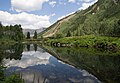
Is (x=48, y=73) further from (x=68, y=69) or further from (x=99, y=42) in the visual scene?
(x=99, y=42)

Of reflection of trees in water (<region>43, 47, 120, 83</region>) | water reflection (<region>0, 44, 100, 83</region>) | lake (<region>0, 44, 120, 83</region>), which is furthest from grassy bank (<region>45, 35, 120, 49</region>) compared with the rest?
water reflection (<region>0, 44, 100, 83</region>)

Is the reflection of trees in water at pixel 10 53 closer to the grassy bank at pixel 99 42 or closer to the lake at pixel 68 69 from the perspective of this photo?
the lake at pixel 68 69

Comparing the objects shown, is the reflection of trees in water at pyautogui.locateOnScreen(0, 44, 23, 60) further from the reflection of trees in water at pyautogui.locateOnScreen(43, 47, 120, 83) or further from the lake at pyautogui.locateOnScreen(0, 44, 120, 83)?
the reflection of trees in water at pyautogui.locateOnScreen(43, 47, 120, 83)

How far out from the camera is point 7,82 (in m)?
17.1

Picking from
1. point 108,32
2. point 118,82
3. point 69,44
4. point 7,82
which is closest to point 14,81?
point 7,82

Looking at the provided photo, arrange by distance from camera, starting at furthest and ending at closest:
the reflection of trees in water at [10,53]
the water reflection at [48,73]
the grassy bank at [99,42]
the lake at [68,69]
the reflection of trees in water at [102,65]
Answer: the grassy bank at [99,42]
the reflection of trees in water at [10,53]
the reflection of trees in water at [102,65]
the lake at [68,69]
the water reflection at [48,73]

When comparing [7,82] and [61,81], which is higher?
[7,82]

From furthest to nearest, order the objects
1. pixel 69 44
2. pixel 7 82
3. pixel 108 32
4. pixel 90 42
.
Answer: pixel 108 32 < pixel 69 44 < pixel 90 42 < pixel 7 82

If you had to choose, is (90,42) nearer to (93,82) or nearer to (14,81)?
(93,82)

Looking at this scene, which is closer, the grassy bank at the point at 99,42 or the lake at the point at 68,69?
the lake at the point at 68,69

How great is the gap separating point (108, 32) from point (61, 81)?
16406 centimetres

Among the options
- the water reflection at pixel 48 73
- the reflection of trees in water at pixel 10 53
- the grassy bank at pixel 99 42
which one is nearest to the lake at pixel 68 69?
the water reflection at pixel 48 73

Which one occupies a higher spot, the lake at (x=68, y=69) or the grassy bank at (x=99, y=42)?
the grassy bank at (x=99, y=42)

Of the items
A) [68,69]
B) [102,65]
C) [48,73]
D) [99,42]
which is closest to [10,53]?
[68,69]
